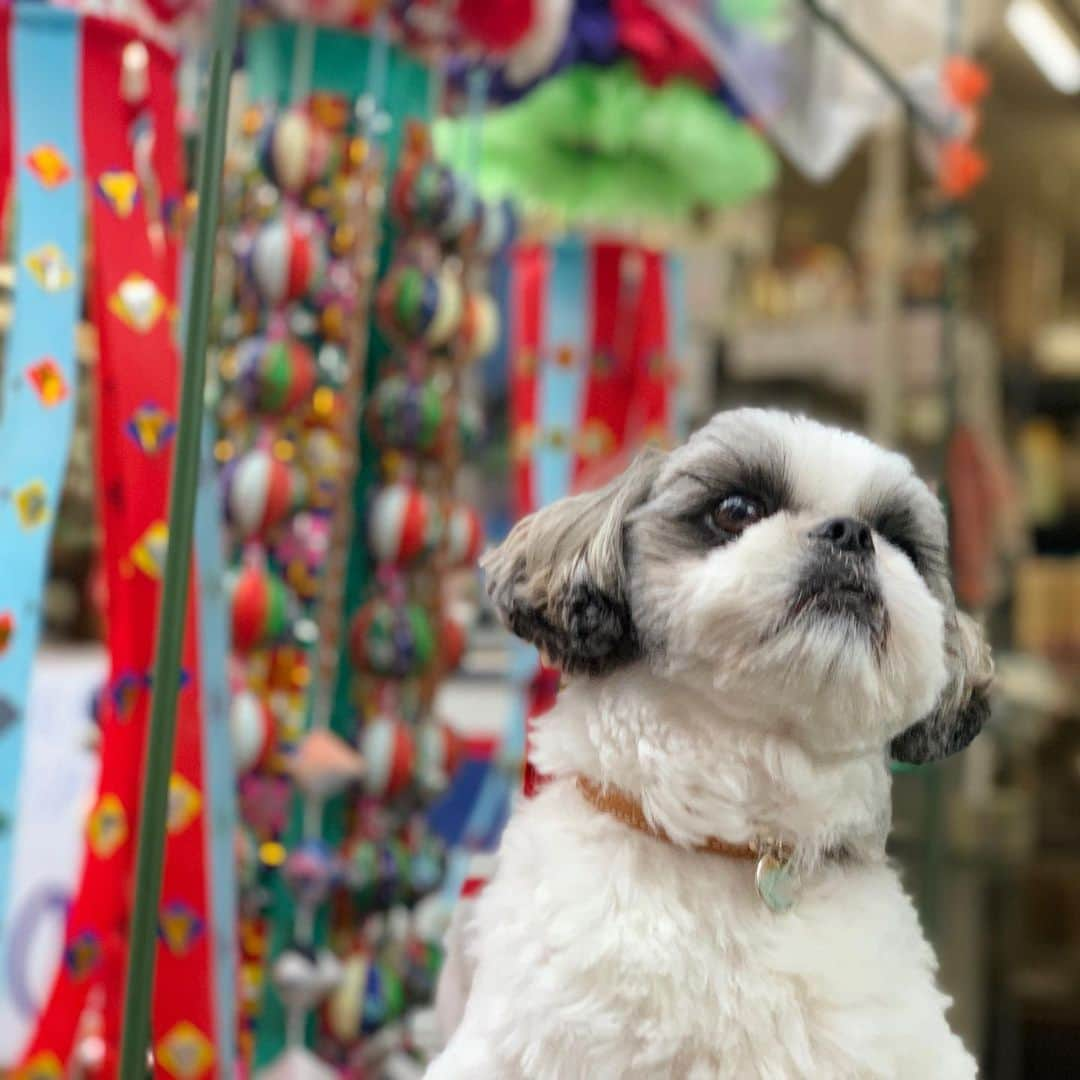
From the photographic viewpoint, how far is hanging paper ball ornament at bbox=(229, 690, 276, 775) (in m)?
1.17

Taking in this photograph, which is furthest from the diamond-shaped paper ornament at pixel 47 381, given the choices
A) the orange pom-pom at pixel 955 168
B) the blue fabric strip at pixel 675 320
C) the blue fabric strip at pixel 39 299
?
the orange pom-pom at pixel 955 168

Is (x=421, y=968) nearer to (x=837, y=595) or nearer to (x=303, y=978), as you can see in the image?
(x=303, y=978)

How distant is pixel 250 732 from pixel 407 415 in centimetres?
33

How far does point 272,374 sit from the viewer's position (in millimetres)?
1196

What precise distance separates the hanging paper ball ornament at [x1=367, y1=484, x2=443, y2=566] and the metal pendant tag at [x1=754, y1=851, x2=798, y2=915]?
64 centimetres

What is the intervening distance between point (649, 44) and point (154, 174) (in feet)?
2.10

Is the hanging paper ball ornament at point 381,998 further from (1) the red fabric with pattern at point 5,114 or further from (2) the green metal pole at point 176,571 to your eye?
(1) the red fabric with pattern at point 5,114

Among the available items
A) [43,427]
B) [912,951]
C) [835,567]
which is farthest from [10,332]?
[912,951]

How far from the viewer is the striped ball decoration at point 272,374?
120 cm

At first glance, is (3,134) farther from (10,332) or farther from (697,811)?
Result: (697,811)

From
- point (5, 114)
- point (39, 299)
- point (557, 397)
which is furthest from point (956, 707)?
point (557, 397)

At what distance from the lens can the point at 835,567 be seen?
2.24ft

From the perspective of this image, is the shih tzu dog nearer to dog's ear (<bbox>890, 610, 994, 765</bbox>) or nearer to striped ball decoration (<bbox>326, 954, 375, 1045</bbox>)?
dog's ear (<bbox>890, 610, 994, 765</bbox>)

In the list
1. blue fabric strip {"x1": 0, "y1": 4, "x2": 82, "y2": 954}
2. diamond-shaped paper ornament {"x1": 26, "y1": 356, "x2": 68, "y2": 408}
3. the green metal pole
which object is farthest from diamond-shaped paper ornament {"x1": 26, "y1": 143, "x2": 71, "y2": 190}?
the green metal pole
